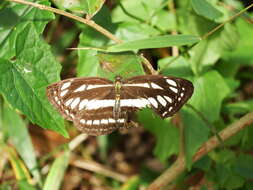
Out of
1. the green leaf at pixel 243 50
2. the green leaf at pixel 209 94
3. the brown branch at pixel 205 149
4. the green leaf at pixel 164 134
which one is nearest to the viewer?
the brown branch at pixel 205 149

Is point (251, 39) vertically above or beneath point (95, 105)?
beneath

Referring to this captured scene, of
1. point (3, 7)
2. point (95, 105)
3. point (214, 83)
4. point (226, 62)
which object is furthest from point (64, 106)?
point (226, 62)

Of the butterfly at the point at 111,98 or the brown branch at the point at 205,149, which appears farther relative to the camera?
the brown branch at the point at 205,149

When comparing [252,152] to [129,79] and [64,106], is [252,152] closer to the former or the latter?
[129,79]

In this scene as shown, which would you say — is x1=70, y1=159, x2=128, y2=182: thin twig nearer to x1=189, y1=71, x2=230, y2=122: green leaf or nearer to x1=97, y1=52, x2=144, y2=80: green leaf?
x1=189, y1=71, x2=230, y2=122: green leaf

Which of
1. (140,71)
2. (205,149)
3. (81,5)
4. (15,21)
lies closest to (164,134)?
(205,149)

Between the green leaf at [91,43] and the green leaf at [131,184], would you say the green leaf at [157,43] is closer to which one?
the green leaf at [91,43]

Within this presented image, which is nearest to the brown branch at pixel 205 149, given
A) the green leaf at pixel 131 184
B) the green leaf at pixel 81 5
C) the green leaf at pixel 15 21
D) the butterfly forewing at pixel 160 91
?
the butterfly forewing at pixel 160 91
